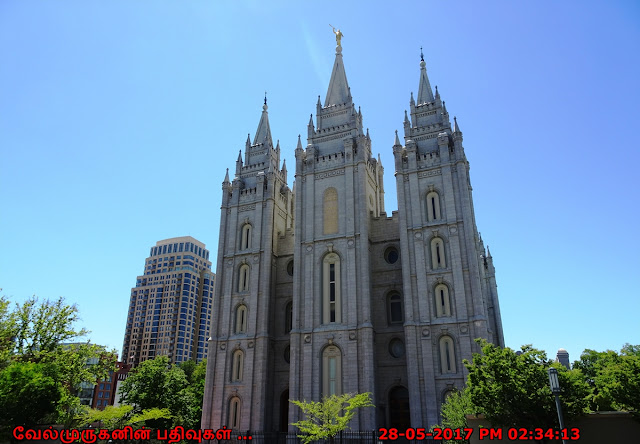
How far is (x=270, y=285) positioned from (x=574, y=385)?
28514mm

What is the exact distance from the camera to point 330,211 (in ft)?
147

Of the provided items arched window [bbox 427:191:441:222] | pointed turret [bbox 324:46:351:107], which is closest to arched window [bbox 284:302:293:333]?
arched window [bbox 427:191:441:222]

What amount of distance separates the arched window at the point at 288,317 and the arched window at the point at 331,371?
21.4 feet

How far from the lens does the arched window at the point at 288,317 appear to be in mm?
45531

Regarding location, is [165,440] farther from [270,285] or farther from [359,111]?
[359,111]

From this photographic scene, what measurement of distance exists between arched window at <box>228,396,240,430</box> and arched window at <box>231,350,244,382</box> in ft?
5.66

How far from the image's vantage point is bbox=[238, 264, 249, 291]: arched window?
153ft

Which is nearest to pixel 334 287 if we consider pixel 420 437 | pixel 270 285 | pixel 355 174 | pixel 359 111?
pixel 270 285

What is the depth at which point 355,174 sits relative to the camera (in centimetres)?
4472

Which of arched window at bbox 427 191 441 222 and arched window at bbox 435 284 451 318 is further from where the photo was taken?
arched window at bbox 427 191 441 222

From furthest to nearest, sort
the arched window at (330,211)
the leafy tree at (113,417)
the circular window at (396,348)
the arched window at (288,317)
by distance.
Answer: the arched window at (288,317) → the arched window at (330,211) → the circular window at (396,348) → the leafy tree at (113,417)
